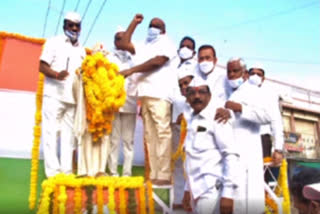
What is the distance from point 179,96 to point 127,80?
0.65 metres

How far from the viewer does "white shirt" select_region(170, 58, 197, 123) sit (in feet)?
13.1

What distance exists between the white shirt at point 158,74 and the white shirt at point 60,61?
0.77 meters

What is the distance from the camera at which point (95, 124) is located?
11.5ft

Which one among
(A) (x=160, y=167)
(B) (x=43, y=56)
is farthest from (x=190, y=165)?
(B) (x=43, y=56)

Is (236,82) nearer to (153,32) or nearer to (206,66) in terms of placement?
(206,66)

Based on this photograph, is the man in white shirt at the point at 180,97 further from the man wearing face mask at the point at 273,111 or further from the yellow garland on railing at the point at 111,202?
the yellow garland on railing at the point at 111,202

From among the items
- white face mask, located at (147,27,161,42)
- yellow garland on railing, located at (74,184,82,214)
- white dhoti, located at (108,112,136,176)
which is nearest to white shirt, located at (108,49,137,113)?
white dhoti, located at (108,112,136,176)

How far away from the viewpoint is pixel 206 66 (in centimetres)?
377

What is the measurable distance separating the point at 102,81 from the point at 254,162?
1605 mm

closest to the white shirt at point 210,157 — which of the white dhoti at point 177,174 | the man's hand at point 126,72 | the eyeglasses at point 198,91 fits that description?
the eyeglasses at point 198,91

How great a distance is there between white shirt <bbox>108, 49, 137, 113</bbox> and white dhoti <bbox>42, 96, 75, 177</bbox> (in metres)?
0.63

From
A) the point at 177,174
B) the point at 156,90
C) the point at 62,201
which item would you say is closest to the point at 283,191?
the point at 177,174

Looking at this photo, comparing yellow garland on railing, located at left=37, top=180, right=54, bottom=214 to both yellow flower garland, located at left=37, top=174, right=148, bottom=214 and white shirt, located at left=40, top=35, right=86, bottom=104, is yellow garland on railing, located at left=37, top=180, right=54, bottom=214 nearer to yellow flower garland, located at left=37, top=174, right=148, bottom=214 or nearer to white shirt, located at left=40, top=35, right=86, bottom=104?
yellow flower garland, located at left=37, top=174, right=148, bottom=214

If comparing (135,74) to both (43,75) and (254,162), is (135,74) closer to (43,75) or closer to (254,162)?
(43,75)
